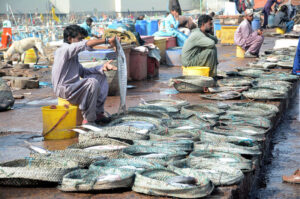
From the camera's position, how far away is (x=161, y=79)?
1063cm

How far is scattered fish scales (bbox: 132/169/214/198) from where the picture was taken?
11.0ft

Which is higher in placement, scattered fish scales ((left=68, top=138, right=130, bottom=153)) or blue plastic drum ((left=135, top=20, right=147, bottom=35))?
blue plastic drum ((left=135, top=20, right=147, bottom=35))

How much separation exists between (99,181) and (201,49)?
6.21m

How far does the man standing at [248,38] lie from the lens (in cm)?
1349

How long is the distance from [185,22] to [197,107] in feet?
33.3

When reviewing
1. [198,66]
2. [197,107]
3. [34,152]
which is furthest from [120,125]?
[198,66]

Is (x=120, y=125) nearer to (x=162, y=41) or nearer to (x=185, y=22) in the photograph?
(x=162, y=41)

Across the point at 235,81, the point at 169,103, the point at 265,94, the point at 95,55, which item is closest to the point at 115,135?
the point at 169,103

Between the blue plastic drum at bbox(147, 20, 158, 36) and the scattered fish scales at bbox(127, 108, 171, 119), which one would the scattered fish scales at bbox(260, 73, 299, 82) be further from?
the blue plastic drum at bbox(147, 20, 158, 36)

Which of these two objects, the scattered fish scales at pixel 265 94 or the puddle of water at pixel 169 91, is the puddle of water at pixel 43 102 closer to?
the puddle of water at pixel 169 91

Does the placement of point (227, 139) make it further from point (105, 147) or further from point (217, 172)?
point (105, 147)

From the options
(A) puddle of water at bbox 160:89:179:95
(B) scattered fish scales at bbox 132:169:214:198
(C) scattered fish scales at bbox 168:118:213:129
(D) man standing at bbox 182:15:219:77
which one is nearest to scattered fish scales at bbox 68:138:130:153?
(C) scattered fish scales at bbox 168:118:213:129

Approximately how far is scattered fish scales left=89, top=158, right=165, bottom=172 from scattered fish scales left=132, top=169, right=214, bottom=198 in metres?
0.19

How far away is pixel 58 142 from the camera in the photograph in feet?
17.4
